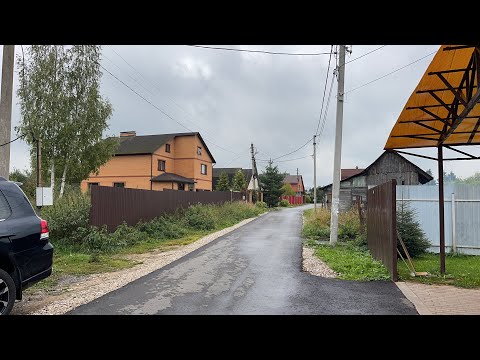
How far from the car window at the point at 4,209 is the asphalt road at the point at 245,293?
1635 mm

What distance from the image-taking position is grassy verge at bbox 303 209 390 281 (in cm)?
789

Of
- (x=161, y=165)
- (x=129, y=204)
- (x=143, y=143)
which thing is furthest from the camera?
(x=143, y=143)

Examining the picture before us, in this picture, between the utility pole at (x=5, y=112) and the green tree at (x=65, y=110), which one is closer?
the utility pole at (x=5, y=112)

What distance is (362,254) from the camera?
1062 centimetres

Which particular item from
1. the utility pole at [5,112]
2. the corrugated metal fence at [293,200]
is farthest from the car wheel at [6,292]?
the corrugated metal fence at [293,200]

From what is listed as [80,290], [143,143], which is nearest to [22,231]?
[80,290]

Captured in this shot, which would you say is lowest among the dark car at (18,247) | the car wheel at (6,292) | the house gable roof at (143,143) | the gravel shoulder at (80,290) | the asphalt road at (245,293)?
the gravel shoulder at (80,290)

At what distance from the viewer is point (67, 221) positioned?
1143 cm

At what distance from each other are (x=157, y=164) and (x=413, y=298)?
33.6 meters

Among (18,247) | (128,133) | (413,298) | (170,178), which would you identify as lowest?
(413,298)

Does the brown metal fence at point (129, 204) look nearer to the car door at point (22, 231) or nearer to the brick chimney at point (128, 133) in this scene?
the car door at point (22, 231)

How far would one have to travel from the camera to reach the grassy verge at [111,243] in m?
8.68

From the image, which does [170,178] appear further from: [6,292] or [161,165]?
[6,292]

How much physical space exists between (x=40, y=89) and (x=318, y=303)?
20.3 meters
